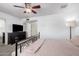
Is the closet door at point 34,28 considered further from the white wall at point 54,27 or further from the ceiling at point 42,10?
the ceiling at point 42,10

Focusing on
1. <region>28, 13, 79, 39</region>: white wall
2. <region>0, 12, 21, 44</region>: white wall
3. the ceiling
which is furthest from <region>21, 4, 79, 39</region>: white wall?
<region>0, 12, 21, 44</region>: white wall

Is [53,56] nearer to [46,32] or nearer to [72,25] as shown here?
[72,25]

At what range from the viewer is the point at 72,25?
2146 mm

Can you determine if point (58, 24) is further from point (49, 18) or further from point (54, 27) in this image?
point (49, 18)

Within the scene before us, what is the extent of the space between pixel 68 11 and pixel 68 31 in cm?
51

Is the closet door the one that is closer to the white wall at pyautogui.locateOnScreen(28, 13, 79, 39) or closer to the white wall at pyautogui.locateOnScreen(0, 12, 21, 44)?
the white wall at pyautogui.locateOnScreen(28, 13, 79, 39)

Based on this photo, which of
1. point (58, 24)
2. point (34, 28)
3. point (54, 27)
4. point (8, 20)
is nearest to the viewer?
point (8, 20)

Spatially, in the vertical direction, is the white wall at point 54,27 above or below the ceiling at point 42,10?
below

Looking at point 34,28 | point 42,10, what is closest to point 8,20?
point 34,28

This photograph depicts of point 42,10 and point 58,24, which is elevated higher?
point 42,10

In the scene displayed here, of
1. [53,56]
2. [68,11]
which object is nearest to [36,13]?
[68,11]

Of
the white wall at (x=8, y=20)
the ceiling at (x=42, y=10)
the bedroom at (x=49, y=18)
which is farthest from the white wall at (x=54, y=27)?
the white wall at (x=8, y=20)

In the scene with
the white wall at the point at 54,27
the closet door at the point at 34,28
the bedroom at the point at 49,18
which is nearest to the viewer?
the bedroom at the point at 49,18

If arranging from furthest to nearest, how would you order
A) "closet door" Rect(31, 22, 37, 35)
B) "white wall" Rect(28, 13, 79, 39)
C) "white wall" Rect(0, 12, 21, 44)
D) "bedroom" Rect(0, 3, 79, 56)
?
"closet door" Rect(31, 22, 37, 35) → "white wall" Rect(28, 13, 79, 39) → "bedroom" Rect(0, 3, 79, 56) → "white wall" Rect(0, 12, 21, 44)
